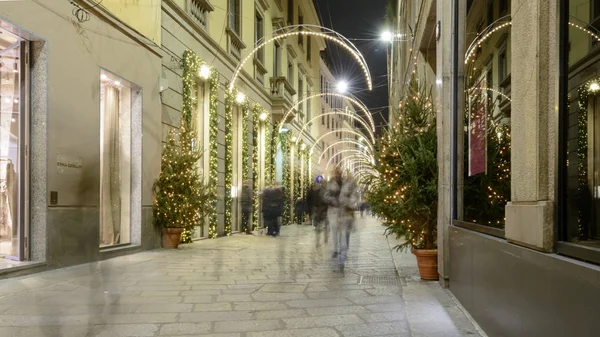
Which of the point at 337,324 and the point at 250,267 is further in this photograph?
the point at 250,267

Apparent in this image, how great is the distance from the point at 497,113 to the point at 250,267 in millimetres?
5903

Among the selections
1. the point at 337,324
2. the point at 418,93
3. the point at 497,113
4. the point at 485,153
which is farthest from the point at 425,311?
the point at 418,93

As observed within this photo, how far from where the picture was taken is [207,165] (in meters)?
16.4

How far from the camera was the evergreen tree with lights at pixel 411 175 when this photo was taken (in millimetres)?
8250

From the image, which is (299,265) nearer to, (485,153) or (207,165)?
(485,153)

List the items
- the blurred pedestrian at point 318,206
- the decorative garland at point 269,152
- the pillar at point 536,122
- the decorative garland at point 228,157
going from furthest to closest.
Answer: the decorative garland at point 269,152
the decorative garland at point 228,157
the blurred pedestrian at point 318,206
the pillar at point 536,122

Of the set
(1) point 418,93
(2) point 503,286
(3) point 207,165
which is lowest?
(2) point 503,286

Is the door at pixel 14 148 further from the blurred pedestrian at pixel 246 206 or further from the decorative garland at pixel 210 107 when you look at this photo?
the blurred pedestrian at pixel 246 206

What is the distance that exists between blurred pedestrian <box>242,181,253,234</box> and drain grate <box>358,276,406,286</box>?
10150 mm

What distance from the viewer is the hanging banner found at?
5.95 metres

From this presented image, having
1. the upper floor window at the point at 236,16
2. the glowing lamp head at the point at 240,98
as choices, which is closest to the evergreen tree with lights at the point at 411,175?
the glowing lamp head at the point at 240,98

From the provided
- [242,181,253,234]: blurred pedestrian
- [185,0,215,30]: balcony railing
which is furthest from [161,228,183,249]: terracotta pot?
[185,0,215,30]: balcony railing

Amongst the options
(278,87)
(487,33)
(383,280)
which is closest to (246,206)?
(278,87)

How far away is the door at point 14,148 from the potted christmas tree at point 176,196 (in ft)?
11.9
